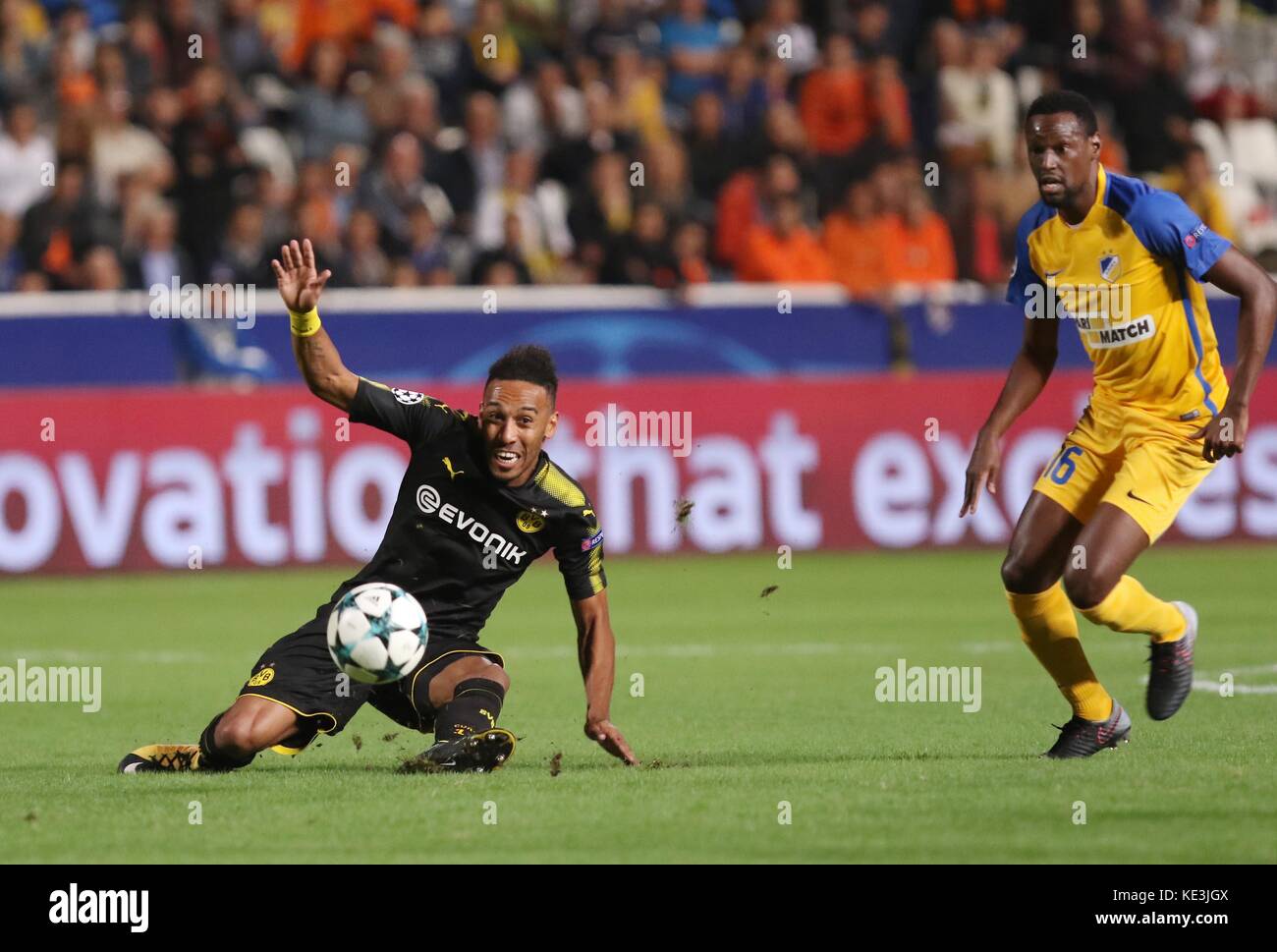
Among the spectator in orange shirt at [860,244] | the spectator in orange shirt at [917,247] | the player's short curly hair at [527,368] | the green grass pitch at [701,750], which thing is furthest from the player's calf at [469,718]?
the spectator in orange shirt at [917,247]

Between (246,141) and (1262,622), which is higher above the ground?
(246,141)

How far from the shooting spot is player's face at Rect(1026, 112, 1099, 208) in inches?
303

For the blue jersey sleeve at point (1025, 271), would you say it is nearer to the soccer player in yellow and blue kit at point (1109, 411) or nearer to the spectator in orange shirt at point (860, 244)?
the soccer player in yellow and blue kit at point (1109, 411)

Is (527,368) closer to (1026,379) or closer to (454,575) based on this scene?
(454,575)

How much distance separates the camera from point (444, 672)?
8.01 meters

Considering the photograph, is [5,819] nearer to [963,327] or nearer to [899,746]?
[899,746]

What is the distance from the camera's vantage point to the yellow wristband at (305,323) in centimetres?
736

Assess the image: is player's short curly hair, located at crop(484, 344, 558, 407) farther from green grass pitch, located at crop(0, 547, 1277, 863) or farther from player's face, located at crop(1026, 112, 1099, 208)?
player's face, located at crop(1026, 112, 1099, 208)

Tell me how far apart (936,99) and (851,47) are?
962mm

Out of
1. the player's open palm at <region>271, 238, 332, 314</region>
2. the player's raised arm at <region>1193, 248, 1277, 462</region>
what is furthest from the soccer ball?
the player's raised arm at <region>1193, 248, 1277, 462</region>

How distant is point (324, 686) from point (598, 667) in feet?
3.42

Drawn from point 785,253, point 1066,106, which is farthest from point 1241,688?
point 785,253

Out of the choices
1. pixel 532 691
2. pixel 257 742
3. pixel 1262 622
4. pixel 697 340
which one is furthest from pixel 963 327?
pixel 257 742

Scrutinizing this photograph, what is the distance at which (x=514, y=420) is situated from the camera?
7.67 m
